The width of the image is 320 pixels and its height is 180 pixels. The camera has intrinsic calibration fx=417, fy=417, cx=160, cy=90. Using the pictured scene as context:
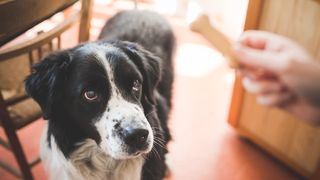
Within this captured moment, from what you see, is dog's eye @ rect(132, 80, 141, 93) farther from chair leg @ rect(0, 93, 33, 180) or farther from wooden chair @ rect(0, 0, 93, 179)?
chair leg @ rect(0, 93, 33, 180)

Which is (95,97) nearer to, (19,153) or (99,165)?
Answer: (99,165)

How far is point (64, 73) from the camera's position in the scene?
1.29 metres

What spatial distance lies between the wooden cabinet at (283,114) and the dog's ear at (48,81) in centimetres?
88

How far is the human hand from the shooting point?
0.68 meters

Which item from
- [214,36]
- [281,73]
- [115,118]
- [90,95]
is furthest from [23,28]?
[281,73]

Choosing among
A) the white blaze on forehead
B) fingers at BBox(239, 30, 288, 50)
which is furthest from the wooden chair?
fingers at BBox(239, 30, 288, 50)

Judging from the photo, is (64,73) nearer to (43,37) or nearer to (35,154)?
(43,37)

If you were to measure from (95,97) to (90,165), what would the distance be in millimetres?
308

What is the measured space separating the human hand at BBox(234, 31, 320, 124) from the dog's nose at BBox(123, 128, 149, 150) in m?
0.46

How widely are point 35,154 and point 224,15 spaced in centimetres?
163

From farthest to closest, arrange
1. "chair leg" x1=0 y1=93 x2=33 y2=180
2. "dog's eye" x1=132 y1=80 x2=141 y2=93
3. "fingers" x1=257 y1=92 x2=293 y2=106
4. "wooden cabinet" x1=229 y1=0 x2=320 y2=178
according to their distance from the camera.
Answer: "wooden cabinet" x1=229 y1=0 x2=320 y2=178 → "chair leg" x1=0 y1=93 x2=33 y2=180 → "dog's eye" x1=132 y1=80 x2=141 y2=93 → "fingers" x1=257 y1=92 x2=293 y2=106

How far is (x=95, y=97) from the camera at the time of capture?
1.26 m

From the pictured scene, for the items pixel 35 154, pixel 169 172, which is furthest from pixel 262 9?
pixel 35 154

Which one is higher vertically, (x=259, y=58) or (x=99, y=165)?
(x=259, y=58)
